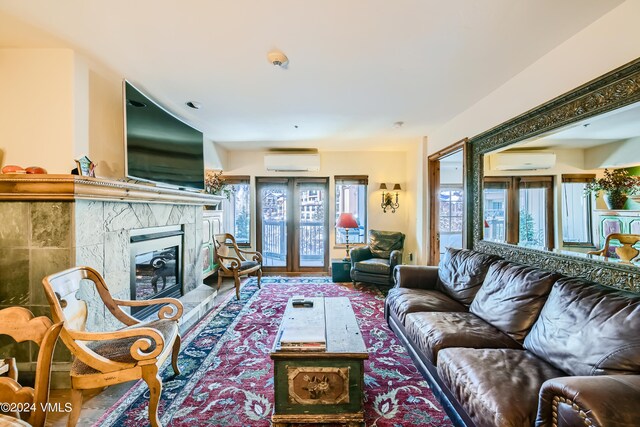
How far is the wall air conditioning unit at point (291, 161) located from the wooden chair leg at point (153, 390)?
4042 mm

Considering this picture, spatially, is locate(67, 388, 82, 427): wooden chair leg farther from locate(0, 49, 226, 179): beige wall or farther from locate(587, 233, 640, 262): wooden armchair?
locate(587, 233, 640, 262): wooden armchair

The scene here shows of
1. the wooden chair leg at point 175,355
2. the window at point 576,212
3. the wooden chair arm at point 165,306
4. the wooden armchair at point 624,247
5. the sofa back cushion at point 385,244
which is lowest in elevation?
the wooden chair leg at point 175,355

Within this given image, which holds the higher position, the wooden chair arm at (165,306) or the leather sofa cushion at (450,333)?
the wooden chair arm at (165,306)

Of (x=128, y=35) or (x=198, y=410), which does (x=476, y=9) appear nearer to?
(x=128, y=35)

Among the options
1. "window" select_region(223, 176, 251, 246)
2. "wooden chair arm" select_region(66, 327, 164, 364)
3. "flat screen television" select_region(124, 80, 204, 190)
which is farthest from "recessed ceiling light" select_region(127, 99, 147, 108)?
"window" select_region(223, 176, 251, 246)

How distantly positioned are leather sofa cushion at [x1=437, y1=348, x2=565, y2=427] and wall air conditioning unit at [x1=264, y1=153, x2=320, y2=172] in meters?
4.07

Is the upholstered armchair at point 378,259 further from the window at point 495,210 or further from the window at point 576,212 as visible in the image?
the window at point 576,212

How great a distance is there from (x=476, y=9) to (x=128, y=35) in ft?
7.67

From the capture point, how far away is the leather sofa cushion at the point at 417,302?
7.66 feet

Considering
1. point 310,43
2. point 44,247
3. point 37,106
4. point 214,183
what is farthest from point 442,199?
point 37,106

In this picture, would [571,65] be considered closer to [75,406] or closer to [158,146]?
[158,146]

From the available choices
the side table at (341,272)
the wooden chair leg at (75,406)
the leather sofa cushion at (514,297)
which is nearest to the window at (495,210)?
the leather sofa cushion at (514,297)

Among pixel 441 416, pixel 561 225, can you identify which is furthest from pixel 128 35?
pixel 561 225

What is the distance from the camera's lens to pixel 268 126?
3924 millimetres
